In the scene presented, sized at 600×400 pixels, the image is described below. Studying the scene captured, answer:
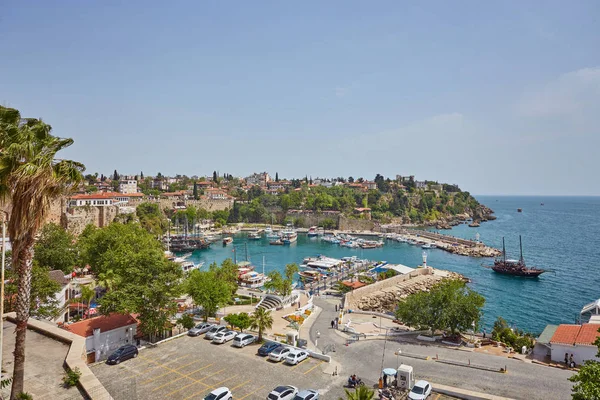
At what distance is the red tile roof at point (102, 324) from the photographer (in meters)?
18.5

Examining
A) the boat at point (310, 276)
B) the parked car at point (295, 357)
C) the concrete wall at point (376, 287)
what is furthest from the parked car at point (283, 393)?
the boat at point (310, 276)

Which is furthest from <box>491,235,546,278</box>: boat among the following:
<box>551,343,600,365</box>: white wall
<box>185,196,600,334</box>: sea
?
<box>551,343,600,365</box>: white wall

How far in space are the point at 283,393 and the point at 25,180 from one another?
10594mm

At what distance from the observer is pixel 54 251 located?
109ft

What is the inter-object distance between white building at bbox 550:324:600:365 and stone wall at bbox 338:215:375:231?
86667mm

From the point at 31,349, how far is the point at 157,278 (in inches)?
305

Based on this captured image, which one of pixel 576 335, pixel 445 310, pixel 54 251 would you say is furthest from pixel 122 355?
pixel 576 335

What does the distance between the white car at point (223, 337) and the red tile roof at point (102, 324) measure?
4.46 metres

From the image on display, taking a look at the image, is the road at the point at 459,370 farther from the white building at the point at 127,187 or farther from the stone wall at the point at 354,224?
the white building at the point at 127,187

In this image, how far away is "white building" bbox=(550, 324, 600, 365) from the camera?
65.8 ft

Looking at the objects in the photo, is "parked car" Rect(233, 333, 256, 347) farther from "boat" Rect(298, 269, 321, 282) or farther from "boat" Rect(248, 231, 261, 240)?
"boat" Rect(248, 231, 261, 240)

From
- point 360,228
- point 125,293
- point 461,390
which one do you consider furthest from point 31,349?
point 360,228

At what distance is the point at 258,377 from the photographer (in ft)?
51.7

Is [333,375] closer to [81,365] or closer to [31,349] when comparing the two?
[81,365]
